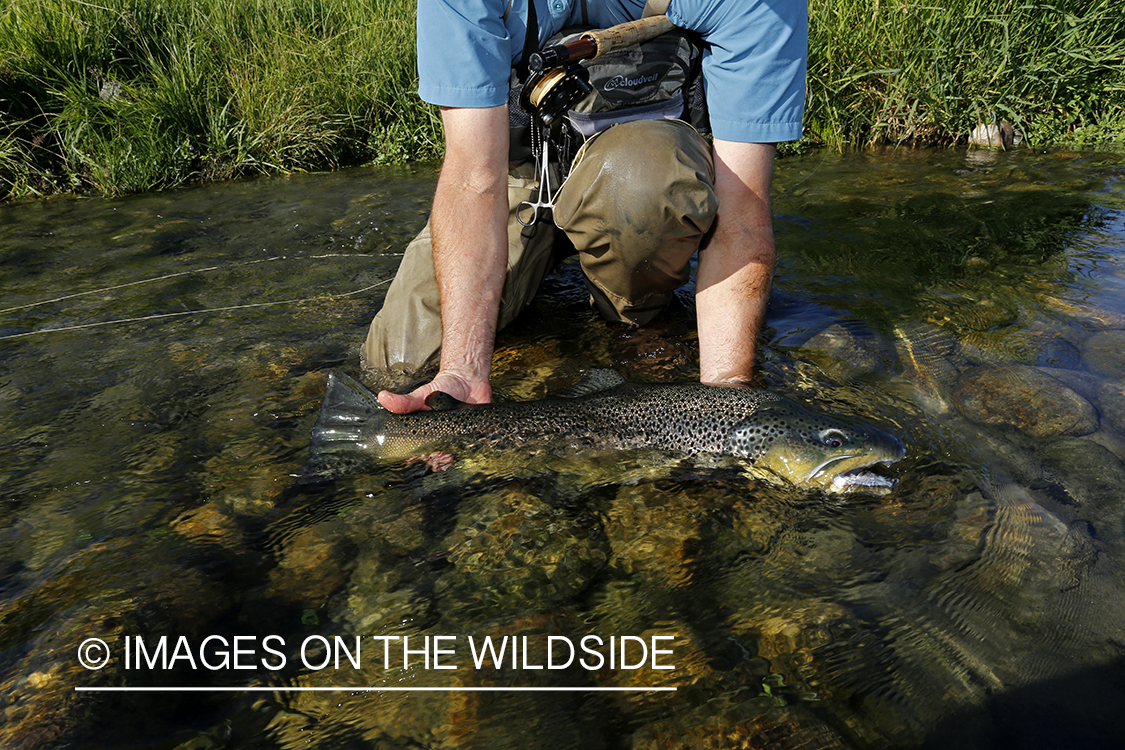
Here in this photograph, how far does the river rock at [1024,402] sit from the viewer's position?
2.62 metres

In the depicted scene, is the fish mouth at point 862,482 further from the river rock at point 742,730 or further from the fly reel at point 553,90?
the fly reel at point 553,90

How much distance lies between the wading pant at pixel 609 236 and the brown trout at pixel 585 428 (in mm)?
763

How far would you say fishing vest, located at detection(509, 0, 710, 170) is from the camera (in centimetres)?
313

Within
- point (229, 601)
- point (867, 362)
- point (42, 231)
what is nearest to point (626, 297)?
point (867, 362)

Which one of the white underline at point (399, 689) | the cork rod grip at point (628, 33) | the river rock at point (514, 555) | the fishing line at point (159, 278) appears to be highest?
the cork rod grip at point (628, 33)

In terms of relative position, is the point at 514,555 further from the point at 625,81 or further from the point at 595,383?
the point at 625,81

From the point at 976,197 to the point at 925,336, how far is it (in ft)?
8.98

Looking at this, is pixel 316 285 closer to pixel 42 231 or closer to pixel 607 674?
pixel 42 231

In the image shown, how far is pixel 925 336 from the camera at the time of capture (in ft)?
11.4

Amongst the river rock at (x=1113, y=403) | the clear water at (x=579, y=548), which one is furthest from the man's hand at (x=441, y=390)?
the river rock at (x=1113, y=403)

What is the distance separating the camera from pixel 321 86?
7.45 meters

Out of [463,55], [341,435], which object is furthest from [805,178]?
[341,435]

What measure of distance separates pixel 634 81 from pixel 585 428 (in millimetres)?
1560

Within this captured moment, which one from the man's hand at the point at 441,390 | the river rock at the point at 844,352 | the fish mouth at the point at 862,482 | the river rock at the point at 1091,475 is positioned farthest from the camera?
the river rock at the point at 844,352
